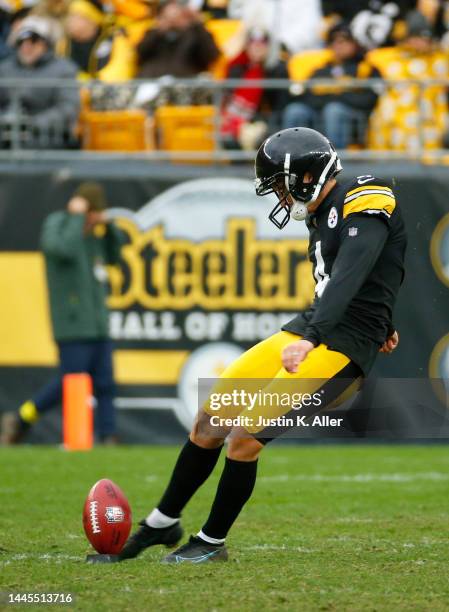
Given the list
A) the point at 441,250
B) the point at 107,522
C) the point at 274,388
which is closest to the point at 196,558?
the point at 107,522

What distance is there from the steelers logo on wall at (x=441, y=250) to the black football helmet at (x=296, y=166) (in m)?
5.46

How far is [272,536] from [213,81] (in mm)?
5528

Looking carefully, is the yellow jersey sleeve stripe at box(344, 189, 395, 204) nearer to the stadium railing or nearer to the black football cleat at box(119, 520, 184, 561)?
the black football cleat at box(119, 520, 184, 561)

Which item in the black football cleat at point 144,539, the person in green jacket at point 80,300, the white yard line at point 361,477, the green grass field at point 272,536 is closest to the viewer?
the green grass field at point 272,536

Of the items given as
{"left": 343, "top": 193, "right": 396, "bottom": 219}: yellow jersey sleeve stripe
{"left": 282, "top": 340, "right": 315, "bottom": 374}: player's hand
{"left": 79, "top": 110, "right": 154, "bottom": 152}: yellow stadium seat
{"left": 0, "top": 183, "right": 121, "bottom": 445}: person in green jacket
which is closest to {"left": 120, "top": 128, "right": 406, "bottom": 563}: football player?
{"left": 343, "top": 193, "right": 396, "bottom": 219}: yellow jersey sleeve stripe

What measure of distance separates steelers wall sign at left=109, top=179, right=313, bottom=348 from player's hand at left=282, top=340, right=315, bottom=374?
5939mm

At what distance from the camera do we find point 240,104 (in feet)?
36.3

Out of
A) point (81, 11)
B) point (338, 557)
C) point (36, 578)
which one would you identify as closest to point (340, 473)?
point (338, 557)

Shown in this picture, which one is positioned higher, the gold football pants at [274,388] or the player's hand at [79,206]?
the player's hand at [79,206]

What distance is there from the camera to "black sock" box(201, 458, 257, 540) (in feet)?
17.0

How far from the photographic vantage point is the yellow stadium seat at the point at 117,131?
11.1 metres

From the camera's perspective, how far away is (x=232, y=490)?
5191 millimetres

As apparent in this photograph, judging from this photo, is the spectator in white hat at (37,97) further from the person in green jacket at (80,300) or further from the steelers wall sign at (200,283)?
the steelers wall sign at (200,283)

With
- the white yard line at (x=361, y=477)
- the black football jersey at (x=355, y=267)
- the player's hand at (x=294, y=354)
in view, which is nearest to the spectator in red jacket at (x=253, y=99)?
the white yard line at (x=361, y=477)
